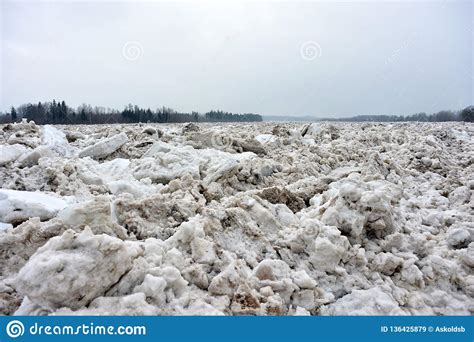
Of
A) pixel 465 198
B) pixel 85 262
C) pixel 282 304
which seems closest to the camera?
pixel 85 262

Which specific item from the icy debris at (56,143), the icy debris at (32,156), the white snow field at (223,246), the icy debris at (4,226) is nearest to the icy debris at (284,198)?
the white snow field at (223,246)

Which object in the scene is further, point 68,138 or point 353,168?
point 68,138

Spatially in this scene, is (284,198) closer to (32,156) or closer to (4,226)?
(4,226)

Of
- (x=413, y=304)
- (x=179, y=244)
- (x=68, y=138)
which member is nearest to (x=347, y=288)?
(x=413, y=304)

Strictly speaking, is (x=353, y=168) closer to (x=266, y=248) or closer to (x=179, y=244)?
(x=266, y=248)

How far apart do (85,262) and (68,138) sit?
6.75 meters

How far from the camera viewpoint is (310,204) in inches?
152

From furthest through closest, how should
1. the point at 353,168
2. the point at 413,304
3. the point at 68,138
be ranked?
the point at 68,138, the point at 353,168, the point at 413,304

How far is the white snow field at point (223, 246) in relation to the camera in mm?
1905

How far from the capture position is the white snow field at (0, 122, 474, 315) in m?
1.91

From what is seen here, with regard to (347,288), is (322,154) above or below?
above

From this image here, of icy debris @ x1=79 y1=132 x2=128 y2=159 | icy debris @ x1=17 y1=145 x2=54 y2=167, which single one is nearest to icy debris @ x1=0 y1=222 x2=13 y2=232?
icy debris @ x1=17 y1=145 x2=54 y2=167

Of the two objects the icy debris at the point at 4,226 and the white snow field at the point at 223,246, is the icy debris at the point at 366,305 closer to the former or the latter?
the white snow field at the point at 223,246

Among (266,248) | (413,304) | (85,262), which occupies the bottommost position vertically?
(413,304)
